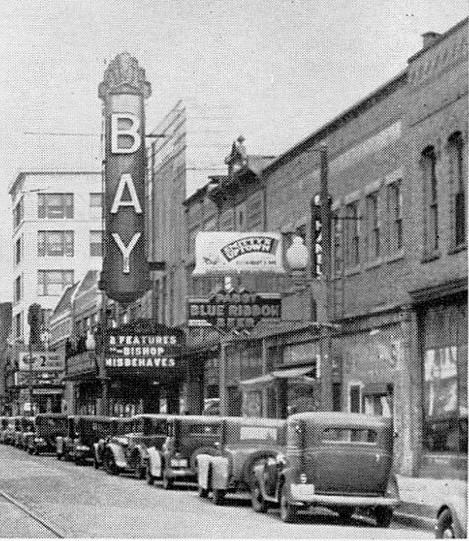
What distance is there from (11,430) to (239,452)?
47.1 metres

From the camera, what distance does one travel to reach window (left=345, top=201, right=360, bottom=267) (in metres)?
38.2

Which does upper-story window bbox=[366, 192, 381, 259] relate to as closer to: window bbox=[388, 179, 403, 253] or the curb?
window bbox=[388, 179, 403, 253]

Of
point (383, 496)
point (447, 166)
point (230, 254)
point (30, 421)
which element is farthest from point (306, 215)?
point (30, 421)

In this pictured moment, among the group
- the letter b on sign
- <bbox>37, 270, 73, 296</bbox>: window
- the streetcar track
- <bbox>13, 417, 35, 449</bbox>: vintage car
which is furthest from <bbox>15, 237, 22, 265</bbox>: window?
the streetcar track

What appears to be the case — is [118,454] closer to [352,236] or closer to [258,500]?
[352,236]

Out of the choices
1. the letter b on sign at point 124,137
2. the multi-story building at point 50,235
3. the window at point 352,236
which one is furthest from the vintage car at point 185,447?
the multi-story building at point 50,235

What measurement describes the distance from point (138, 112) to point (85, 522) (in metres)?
28.8

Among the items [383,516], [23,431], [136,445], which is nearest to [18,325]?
[23,431]

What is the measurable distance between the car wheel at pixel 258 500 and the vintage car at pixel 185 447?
21.5 feet

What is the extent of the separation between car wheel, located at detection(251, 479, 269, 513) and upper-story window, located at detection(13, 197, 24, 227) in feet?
257

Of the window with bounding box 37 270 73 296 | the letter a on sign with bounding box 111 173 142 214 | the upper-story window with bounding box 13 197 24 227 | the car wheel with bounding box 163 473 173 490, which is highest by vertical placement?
the upper-story window with bounding box 13 197 24 227

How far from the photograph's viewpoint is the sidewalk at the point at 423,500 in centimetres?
1886

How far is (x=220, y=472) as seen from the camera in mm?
27297

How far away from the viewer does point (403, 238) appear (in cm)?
3447
